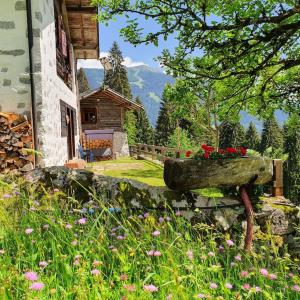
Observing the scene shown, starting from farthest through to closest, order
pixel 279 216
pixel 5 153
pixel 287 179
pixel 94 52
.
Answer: pixel 287 179 → pixel 94 52 → pixel 5 153 → pixel 279 216

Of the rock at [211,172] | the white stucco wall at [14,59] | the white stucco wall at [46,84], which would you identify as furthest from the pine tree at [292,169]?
the rock at [211,172]

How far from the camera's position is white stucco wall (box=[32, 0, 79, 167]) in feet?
25.4

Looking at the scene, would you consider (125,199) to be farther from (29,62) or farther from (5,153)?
(29,62)

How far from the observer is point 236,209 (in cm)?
503

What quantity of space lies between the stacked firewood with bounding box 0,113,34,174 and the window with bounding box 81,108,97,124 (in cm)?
2230

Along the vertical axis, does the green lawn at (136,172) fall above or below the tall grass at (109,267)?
below

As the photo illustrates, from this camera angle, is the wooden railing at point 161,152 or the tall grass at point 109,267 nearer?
the tall grass at point 109,267

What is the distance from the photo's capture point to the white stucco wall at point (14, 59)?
7.68 meters

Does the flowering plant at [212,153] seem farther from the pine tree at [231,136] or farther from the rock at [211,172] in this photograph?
the pine tree at [231,136]

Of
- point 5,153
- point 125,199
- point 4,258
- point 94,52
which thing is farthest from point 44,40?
point 94,52

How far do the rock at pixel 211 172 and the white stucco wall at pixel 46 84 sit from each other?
3.97 m

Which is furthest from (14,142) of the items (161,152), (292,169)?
(292,169)

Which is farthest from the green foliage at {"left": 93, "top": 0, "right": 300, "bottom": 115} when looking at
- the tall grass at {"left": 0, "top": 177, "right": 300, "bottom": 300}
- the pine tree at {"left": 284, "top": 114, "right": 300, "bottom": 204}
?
the pine tree at {"left": 284, "top": 114, "right": 300, "bottom": 204}

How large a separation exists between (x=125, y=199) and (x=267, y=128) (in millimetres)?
59648
